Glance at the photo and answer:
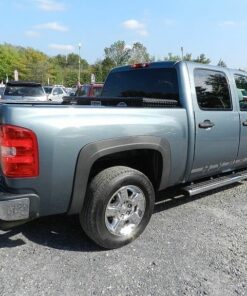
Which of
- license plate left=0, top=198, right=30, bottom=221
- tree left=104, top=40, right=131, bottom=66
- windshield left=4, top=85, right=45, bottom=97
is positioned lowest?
license plate left=0, top=198, right=30, bottom=221

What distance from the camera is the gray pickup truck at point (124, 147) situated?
3.17 m

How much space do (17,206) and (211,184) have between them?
260cm

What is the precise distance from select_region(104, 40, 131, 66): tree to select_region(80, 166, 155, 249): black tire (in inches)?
2081

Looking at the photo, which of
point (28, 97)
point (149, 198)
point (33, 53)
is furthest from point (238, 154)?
point (33, 53)

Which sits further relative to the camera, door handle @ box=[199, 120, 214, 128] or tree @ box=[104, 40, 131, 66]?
tree @ box=[104, 40, 131, 66]

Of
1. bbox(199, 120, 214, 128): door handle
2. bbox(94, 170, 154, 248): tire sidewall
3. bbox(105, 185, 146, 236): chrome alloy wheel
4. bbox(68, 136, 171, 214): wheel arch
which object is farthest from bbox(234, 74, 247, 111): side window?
bbox(105, 185, 146, 236): chrome alloy wheel

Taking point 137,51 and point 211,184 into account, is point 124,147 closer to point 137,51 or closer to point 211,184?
point 211,184

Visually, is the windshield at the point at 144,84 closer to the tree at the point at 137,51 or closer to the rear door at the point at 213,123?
the rear door at the point at 213,123

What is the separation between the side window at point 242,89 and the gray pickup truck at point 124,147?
0.8 inches

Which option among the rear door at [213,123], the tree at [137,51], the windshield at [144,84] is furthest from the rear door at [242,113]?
the tree at [137,51]

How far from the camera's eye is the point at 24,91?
15250mm

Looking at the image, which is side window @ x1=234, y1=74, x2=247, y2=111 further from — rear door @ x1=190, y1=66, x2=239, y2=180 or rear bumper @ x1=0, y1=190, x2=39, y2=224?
rear bumper @ x1=0, y1=190, x2=39, y2=224

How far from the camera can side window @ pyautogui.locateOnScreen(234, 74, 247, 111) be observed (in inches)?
210

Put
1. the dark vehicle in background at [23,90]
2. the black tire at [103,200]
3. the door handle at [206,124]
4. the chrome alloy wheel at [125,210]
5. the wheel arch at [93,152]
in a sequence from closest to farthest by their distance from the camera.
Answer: the wheel arch at [93,152] → the black tire at [103,200] → the chrome alloy wheel at [125,210] → the door handle at [206,124] → the dark vehicle in background at [23,90]
